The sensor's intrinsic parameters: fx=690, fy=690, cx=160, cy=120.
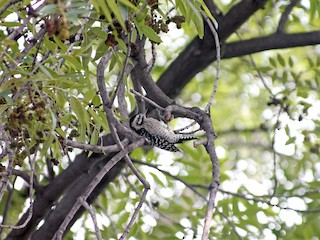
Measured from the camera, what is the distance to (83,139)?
2.43 m

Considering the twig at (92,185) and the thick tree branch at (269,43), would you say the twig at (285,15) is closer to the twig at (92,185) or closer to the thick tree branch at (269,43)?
the thick tree branch at (269,43)

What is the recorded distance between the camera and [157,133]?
2812 millimetres

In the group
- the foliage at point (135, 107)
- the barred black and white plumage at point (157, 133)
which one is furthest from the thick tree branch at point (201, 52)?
the barred black and white plumage at point (157, 133)

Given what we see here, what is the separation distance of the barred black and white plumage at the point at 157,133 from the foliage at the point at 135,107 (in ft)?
0.38

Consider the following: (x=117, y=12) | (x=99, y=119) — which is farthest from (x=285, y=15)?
(x=117, y=12)

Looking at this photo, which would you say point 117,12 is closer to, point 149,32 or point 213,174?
point 149,32

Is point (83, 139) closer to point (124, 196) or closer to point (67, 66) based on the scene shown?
point (67, 66)

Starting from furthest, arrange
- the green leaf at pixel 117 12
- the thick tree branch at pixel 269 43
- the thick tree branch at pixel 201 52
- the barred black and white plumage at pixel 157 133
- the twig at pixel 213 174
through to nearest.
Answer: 1. the thick tree branch at pixel 269 43
2. the thick tree branch at pixel 201 52
3. the barred black and white plumage at pixel 157 133
4. the twig at pixel 213 174
5. the green leaf at pixel 117 12

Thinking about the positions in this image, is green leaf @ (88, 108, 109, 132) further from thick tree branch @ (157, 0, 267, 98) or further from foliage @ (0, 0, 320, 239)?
thick tree branch @ (157, 0, 267, 98)

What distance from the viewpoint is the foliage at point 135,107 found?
203 centimetres

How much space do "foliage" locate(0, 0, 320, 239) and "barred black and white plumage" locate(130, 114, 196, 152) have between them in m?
0.12

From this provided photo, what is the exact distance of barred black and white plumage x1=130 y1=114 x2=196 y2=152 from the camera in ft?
9.12

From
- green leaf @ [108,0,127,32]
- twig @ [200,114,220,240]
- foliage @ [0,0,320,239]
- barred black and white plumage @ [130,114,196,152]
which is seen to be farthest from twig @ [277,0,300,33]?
green leaf @ [108,0,127,32]

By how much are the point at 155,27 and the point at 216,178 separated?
650 millimetres
